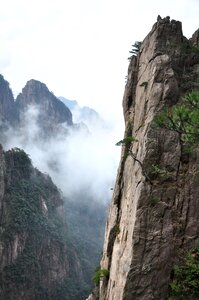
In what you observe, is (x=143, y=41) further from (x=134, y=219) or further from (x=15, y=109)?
(x=15, y=109)

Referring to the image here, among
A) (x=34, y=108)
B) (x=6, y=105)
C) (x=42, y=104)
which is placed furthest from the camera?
(x=42, y=104)

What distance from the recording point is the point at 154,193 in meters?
16.8

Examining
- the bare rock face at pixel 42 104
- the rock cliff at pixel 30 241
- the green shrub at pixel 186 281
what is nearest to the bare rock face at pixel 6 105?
the bare rock face at pixel 42 104

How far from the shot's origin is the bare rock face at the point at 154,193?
1595cm

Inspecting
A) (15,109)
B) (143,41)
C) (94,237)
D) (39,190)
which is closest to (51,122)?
(15,109)

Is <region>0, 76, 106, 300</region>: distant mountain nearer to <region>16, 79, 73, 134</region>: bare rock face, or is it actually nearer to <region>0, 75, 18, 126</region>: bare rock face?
<region>0, 75, 18, 126</region>: bare rock face

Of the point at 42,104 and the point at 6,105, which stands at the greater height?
the point at 42,104

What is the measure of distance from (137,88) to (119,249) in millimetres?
7791

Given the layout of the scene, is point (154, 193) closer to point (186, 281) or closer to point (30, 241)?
point (186, 281)

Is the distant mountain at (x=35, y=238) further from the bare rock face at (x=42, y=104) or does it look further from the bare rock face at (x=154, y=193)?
the bare rock face at (x=154, y=193)

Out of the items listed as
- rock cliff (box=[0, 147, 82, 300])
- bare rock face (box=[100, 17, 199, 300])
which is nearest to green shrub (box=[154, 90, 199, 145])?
bare rock face (box=[100, 17, 199, 300])

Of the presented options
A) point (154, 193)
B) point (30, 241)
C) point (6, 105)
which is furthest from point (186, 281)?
point (6, 105)

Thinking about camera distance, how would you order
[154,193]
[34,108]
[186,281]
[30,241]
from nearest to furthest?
[186,281]
[154,193]
[30,241]
[34,108]

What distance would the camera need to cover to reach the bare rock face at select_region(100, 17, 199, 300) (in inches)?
628
